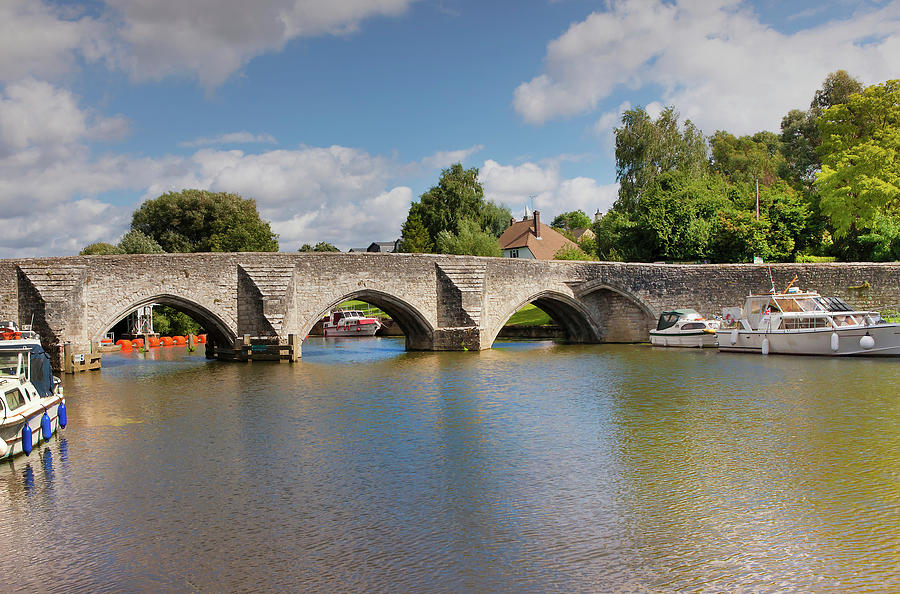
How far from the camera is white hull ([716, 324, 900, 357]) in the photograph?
80.7 ft

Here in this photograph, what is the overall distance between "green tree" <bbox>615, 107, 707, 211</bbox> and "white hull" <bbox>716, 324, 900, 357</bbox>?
17.7m

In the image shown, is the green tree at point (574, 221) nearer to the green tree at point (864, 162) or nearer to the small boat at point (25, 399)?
the green tree at point (864, 162)

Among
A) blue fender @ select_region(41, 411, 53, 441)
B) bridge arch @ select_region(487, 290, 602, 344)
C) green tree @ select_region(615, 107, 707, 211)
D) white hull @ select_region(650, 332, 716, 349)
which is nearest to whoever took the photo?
blue fender @ select_region(41, 411, 53, 441)

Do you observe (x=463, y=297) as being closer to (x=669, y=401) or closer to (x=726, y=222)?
(x=669, y=401)

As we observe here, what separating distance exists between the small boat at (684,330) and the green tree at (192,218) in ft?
104

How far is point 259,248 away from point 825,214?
35.9 m

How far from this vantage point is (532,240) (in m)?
63.2

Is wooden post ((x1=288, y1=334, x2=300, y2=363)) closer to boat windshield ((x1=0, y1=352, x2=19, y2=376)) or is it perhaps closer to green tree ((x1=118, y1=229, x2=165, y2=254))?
boat windshield ((x1=0, y1=352, x2=19, y2=376))

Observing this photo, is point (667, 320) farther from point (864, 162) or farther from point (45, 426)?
point (45, 426)

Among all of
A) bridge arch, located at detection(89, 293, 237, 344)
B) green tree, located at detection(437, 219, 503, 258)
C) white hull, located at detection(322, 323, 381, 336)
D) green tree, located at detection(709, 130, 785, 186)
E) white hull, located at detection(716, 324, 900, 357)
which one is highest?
green tree, located at detection(709, 130, 785, 186)

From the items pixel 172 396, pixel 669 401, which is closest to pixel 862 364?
pixel 669 401

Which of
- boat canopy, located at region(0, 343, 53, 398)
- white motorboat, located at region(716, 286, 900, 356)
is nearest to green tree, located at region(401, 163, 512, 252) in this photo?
white motorboat, located at region(716, 286, 900, 356)

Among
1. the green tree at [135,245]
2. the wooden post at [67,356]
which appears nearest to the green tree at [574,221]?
the green tree at [135,245]

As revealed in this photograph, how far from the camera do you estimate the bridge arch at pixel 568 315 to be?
1298 inches
